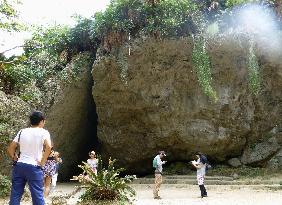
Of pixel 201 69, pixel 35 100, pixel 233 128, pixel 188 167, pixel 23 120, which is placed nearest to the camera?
pixel 23 120

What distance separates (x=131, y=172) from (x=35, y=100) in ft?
20.6

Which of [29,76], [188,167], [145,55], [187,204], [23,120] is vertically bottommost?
[187,204]

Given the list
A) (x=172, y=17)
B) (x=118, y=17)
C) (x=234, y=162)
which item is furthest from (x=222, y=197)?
(x=118, y=17)

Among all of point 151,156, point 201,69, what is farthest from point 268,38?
point 151,156

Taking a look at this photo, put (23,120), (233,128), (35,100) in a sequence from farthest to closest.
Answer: (233,128) → (35,100) → (23,120)

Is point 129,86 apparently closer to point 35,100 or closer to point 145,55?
point 145,55

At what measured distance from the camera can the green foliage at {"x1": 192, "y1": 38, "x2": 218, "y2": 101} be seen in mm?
14578

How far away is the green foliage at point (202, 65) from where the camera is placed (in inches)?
574

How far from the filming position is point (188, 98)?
15609mm

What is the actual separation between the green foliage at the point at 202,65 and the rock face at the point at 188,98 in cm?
40

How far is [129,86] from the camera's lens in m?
15.5

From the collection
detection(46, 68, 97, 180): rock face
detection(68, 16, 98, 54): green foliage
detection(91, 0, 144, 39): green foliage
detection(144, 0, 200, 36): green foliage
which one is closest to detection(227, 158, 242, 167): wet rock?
detection(144, 0, 200, 36): green foliage

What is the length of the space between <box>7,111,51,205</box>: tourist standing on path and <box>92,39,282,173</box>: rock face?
35.0 ft

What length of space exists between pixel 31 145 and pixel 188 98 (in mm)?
11683
